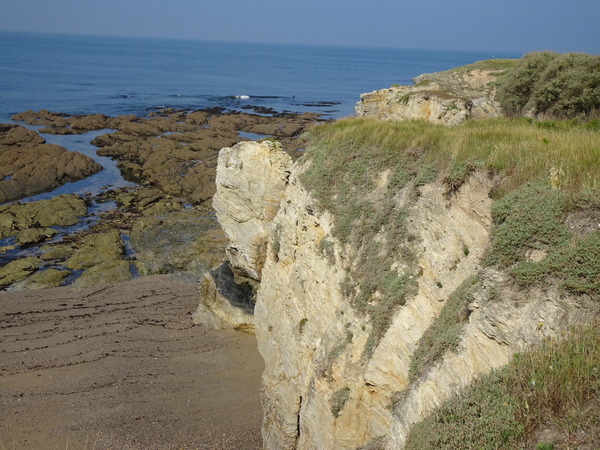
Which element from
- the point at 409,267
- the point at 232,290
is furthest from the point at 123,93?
the point at 409,267

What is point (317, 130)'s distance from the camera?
13.6 m

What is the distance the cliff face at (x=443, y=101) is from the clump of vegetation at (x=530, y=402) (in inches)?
481

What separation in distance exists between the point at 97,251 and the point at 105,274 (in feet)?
8.98

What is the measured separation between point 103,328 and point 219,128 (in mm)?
38276

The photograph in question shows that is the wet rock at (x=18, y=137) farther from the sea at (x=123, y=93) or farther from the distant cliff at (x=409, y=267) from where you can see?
the distant cliff at (x=409, y=267)

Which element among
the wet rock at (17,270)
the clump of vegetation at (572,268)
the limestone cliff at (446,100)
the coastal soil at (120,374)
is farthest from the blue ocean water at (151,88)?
the clump of vegetation at (572,268)

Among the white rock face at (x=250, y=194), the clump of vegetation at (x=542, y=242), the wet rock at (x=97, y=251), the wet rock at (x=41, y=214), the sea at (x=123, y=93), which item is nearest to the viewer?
the clump of vegetation at (x=542, y=242)

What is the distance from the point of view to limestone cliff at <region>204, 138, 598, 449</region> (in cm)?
658

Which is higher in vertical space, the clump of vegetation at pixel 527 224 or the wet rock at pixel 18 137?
the clump of vegetation at pixel 527 224

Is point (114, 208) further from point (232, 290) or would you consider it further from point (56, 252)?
point (232, 290)

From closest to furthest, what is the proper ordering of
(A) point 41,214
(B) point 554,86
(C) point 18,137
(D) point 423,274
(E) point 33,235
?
1. (D) point 423,274
2. (B) point 554,86
3. (E) point 33,235
4. (A) point 41,214
5. (C) point 18,137

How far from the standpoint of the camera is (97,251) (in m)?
27.2

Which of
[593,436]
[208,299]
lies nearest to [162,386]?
[208,299]

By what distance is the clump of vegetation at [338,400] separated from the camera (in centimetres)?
938
